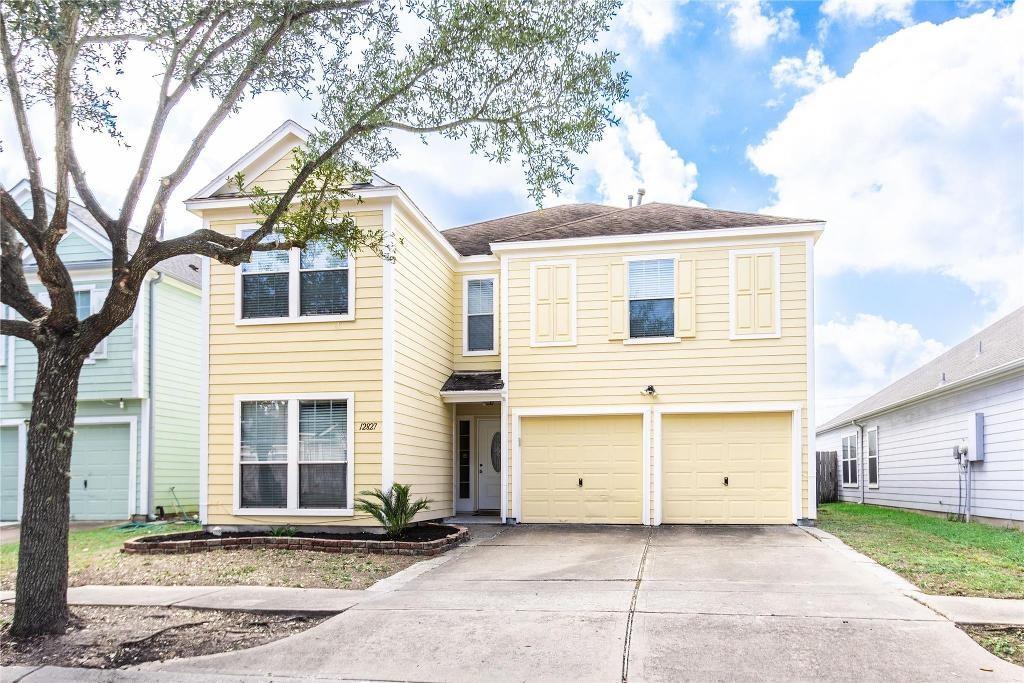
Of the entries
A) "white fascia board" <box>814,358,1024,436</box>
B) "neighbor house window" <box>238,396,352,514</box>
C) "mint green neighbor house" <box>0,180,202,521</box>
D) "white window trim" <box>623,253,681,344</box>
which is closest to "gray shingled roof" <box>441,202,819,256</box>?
"white window trim" <box>623,253,681,344</box>

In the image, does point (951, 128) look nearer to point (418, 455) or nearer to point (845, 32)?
point (845, 32)

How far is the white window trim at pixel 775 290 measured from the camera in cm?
1443

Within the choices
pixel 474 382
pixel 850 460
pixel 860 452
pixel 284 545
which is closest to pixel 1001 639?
pixel 284 545

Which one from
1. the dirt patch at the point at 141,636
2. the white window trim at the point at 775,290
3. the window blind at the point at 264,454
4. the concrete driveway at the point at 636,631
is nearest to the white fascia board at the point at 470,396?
the window blind at the point at 264,454

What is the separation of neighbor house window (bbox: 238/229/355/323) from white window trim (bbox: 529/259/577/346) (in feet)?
11.8

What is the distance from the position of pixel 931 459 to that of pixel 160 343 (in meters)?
16.6

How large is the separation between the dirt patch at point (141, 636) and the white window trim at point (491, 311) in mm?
8949

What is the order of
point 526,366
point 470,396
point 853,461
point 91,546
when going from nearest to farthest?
point 91,546 < point 526,366 < point 470,396 < point 853,461

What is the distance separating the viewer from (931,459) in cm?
1802

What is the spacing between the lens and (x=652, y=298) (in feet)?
49.2

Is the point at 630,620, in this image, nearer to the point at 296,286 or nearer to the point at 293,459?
the point at 293,459

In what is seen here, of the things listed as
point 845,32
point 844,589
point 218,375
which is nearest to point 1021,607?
point 844,589

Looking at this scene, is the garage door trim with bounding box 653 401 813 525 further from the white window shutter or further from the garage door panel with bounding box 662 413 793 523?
the white window shutter

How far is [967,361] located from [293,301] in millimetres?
13482
